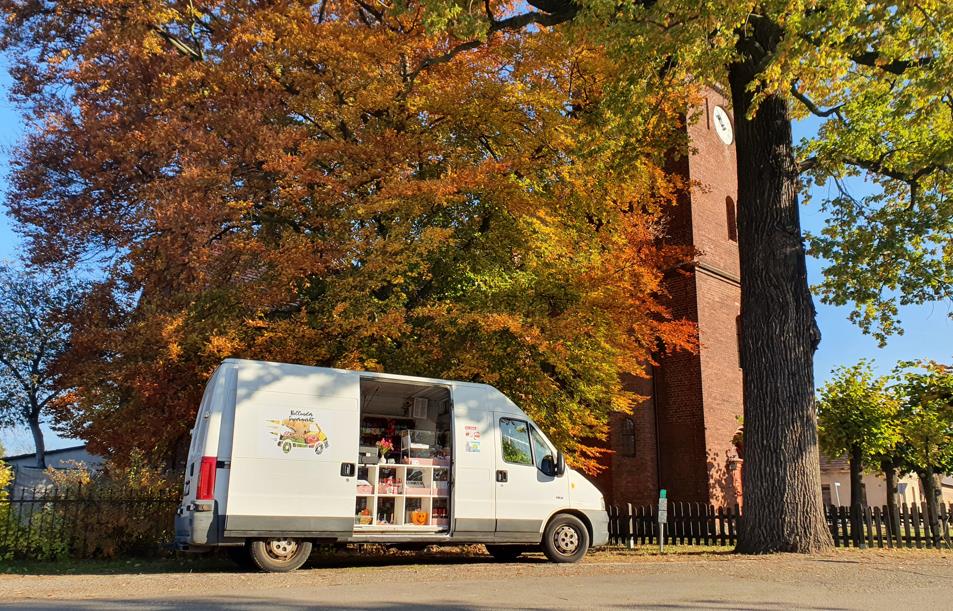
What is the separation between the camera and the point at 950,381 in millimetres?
21812

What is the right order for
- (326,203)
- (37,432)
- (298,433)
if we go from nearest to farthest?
(298,433) → (326,203) → (37,432)

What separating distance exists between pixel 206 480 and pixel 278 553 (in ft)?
4.48

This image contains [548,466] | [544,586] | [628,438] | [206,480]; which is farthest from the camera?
[628,438]

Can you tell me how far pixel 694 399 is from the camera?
854 inches

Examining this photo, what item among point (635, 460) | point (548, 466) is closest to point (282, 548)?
point (548, 466)

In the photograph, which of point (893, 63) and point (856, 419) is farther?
point (856, 419)

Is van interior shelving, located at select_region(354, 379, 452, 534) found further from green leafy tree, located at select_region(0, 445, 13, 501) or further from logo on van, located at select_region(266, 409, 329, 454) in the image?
green leafy tree, located at select_region(0, 445, 13, 501)

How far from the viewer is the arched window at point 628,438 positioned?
22.7 m

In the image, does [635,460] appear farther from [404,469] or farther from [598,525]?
[404,469]

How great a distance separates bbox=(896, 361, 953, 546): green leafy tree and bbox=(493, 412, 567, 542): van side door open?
1417cm

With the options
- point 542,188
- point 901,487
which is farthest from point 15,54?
point 901,487

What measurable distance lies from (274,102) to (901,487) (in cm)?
3522

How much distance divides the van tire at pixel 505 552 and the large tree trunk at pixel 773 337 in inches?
130

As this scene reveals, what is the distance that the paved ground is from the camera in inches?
262
